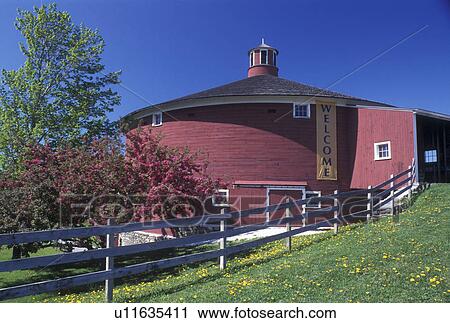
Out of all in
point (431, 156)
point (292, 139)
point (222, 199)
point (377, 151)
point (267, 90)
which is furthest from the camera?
point (431, 156)

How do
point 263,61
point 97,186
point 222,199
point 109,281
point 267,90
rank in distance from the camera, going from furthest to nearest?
point 263,61 < point 267,90 < point 222,199 < point 97,186 < point 109,281

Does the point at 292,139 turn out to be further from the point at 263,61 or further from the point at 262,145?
the point at 263,61

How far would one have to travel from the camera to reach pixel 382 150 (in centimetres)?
1825

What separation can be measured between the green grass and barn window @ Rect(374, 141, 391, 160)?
28.1 feet

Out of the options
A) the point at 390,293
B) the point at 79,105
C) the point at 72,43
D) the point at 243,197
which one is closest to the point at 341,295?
the point at 390,293

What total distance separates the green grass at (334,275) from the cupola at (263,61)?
18.8 meters

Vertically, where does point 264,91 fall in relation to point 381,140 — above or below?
above

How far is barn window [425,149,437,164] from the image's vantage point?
845 inches

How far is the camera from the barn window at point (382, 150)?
1791 centimetres

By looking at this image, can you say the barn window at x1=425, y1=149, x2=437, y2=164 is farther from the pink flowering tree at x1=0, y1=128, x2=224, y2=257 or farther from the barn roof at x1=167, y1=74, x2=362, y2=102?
the pink flowering tree at x1=0, y1=128, x2=224, y2=257

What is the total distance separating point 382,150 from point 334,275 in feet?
44.2

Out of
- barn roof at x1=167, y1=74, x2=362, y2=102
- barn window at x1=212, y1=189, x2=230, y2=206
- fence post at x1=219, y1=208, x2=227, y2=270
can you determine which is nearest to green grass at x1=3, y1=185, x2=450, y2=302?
fence post at x1=219, y1=208, x2=227, y2=270

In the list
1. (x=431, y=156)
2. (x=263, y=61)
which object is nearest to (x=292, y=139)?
(x=431, y=156)
